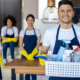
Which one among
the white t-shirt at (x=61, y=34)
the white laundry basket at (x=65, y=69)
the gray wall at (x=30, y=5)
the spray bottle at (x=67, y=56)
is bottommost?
the white laundry basket at (x=65, y=69)

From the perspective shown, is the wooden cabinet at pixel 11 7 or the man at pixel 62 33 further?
the wooden cabinet at pixel 11 7

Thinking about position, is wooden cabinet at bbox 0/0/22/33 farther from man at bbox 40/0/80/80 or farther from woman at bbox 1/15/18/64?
A: man at bbox 40/0/80/80

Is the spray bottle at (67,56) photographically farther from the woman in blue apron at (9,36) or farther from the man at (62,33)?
the woman in blue apron at (9,36)

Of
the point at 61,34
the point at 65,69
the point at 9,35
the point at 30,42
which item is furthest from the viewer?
the point at 9,35

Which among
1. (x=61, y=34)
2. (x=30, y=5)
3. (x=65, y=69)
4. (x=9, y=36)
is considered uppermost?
(x=30, y=5)

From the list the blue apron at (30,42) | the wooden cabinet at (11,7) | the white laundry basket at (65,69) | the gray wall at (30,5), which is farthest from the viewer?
the wooden cabinet at (11,7)

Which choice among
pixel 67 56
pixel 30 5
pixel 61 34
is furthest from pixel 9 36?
pixel 67 56

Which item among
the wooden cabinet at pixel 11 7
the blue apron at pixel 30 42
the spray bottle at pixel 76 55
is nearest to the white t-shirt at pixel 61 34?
the spray bottle at pixel 76 55

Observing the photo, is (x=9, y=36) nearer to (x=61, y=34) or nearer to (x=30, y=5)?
(x=30, y=5)

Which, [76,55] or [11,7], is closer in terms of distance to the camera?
[76,55]

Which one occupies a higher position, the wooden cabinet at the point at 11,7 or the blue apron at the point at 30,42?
the wooden cabinet at the point at 11,7

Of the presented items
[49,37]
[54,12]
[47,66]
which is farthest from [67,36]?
[54,12]

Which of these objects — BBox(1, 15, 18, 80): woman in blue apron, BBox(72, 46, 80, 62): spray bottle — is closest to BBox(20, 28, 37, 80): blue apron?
BBox(1, 15, 18, 80): woman in blue apron

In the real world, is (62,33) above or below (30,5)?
below
